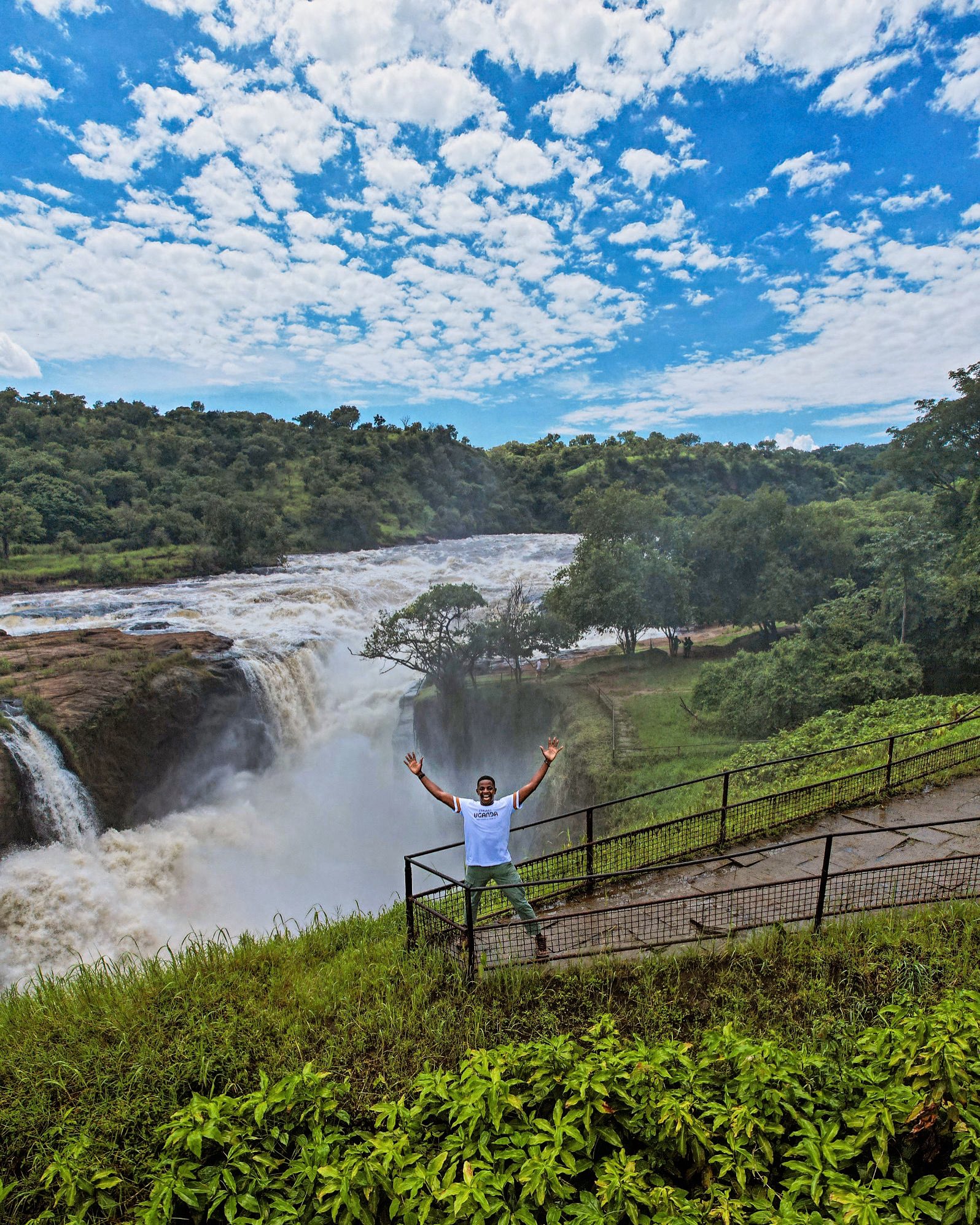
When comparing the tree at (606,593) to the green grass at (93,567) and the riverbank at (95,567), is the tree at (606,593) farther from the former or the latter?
the green grass at (93,567)

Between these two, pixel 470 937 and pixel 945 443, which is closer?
pixel 470 937

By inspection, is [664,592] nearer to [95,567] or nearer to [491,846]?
[491,846]

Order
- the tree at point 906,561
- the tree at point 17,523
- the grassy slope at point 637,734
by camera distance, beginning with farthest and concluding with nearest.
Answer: the tree at point 17,523 → the tree at point 906,561 → the grassy slope at point 637,734

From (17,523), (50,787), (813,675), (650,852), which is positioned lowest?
(50,787)

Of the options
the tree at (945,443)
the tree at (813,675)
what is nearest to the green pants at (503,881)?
the tree at (813,675)

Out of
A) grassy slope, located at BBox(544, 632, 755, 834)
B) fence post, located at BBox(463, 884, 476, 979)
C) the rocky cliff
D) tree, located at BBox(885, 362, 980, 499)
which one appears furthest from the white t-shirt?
tree, located at BBox(885, 362, 980, 499)

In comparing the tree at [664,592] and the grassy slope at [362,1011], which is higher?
the tree at [664,592]

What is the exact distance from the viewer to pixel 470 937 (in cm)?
428

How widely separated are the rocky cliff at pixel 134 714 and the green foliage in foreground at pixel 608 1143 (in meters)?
12.1

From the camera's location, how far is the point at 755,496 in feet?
77.4

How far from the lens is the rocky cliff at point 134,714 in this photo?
1462 cm

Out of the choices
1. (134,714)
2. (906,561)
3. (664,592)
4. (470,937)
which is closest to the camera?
(470,937)

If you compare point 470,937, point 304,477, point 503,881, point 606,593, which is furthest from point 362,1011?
point 304,477

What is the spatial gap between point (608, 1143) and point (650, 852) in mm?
3727
